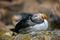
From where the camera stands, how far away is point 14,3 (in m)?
9.62

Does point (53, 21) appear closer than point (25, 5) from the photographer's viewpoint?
Yes

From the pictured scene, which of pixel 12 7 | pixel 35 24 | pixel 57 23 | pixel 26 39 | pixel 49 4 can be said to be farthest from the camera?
pixel 12 7

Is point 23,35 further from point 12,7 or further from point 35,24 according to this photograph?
point 12,7

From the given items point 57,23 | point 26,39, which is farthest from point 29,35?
point 57,23

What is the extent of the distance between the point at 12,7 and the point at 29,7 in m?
0.75

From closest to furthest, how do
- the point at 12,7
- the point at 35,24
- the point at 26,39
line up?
the point at 26,39 < the point at 35,24 < the point at 12,7

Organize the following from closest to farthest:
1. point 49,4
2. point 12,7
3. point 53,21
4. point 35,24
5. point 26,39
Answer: point 26,39, point 35,24, point 53,21, point 49,4, point 12,7

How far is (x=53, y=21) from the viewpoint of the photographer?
601cm

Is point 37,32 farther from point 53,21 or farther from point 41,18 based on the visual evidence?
point 53,21

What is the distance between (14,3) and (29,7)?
747 millimetres

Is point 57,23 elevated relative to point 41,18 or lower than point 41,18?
lower

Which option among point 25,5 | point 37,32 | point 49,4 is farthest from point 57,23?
point 25,5

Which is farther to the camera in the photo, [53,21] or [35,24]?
[53,21]

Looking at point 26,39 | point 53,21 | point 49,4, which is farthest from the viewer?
point 49,4
